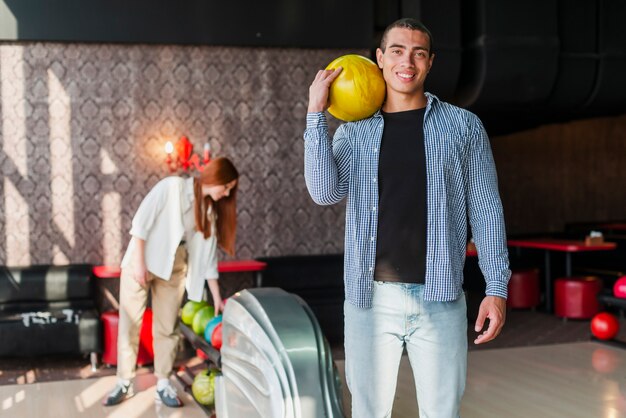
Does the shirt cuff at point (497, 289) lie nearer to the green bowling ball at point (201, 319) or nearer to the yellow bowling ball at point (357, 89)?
the yellow bowling ball at point (357, 89)

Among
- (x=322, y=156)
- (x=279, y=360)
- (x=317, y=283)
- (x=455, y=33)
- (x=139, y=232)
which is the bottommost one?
(x=317, y=283)

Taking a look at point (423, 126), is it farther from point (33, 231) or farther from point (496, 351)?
point (33, 231)

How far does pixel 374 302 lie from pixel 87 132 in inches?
193

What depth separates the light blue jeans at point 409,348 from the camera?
7.12ft

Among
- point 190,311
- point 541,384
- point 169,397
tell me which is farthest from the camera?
point 190,311

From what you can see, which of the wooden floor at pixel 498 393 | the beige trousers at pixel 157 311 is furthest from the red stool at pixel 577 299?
the beige trousers at pixel 157 311

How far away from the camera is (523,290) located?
8648mm

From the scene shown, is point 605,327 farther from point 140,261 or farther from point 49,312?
point 49,312

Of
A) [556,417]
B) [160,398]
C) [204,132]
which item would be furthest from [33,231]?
[556,417]

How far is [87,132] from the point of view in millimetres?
6578

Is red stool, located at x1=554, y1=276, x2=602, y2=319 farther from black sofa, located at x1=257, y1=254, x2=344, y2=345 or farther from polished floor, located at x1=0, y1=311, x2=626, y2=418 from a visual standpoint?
black sofa, located at x1=257, y1=254, x2=344, y2=345

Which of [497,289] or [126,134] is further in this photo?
[126,134]

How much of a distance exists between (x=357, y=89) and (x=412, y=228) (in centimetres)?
42

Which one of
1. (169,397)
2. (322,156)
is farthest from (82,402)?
(322,156)
